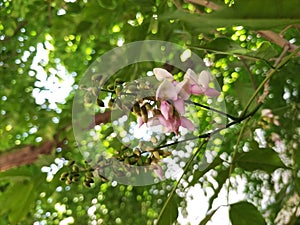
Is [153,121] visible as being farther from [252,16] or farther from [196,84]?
[252,16]

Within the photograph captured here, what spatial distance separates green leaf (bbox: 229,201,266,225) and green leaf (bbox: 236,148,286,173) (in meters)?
0.06

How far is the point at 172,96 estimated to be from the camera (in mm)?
453

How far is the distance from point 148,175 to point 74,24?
1.32 feet

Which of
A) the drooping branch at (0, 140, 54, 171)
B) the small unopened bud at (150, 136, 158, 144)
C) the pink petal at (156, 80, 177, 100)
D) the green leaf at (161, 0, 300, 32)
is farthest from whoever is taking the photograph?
the drooping branch at (0, 140, 54, 171)

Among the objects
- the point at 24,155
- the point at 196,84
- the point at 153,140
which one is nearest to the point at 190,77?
the point at 196,84

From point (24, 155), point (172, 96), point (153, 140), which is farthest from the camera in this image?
point (24, 155)

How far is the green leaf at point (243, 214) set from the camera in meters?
0.49

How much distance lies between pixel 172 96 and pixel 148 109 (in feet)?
0.08

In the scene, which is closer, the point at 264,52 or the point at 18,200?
the point at 264,52

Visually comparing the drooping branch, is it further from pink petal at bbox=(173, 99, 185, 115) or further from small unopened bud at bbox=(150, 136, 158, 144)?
pink petal at bbox=(173, 99, 185, 115)

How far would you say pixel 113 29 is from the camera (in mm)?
1269

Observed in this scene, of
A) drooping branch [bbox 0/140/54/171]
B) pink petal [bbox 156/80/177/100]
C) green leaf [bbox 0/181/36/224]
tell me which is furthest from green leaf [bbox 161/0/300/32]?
drooping branch [bbox 0/140/54/171]

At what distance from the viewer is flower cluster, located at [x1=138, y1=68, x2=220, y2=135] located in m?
0.45

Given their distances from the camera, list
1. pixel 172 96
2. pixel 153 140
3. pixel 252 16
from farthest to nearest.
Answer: pixel 153 140, pixel 172 96, pixel 252 16
